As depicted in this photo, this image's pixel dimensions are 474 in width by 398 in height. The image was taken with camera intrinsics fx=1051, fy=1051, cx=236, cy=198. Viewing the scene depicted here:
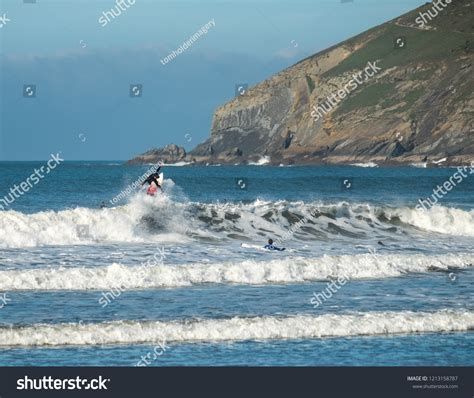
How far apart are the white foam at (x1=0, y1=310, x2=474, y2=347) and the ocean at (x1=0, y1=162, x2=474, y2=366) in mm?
40

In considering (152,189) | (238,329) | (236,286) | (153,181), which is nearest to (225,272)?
(236,286)

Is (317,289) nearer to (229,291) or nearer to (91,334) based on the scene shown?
(229,291)

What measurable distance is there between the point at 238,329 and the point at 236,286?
7085mm

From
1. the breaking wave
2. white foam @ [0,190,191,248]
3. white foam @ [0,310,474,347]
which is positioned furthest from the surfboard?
white foam @ [0,310,474,347]

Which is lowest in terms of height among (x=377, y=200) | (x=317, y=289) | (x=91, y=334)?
(x=91, y=334)

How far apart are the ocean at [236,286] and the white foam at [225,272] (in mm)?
59

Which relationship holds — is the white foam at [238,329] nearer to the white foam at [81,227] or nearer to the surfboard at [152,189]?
the white foam at [81,227]

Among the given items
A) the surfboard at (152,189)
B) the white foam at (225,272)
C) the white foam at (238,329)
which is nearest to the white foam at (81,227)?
the surfboard at (152,189)

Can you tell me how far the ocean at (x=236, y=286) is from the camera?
2075 cm

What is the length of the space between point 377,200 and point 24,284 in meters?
50.2

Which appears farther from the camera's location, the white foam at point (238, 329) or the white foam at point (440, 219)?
the white foam at point (440, 219)

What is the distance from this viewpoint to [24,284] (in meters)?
28.1

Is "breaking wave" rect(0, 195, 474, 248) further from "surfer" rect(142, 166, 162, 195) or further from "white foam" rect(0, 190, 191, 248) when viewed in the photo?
"surfer" rect(142, 166, 162, 195)
